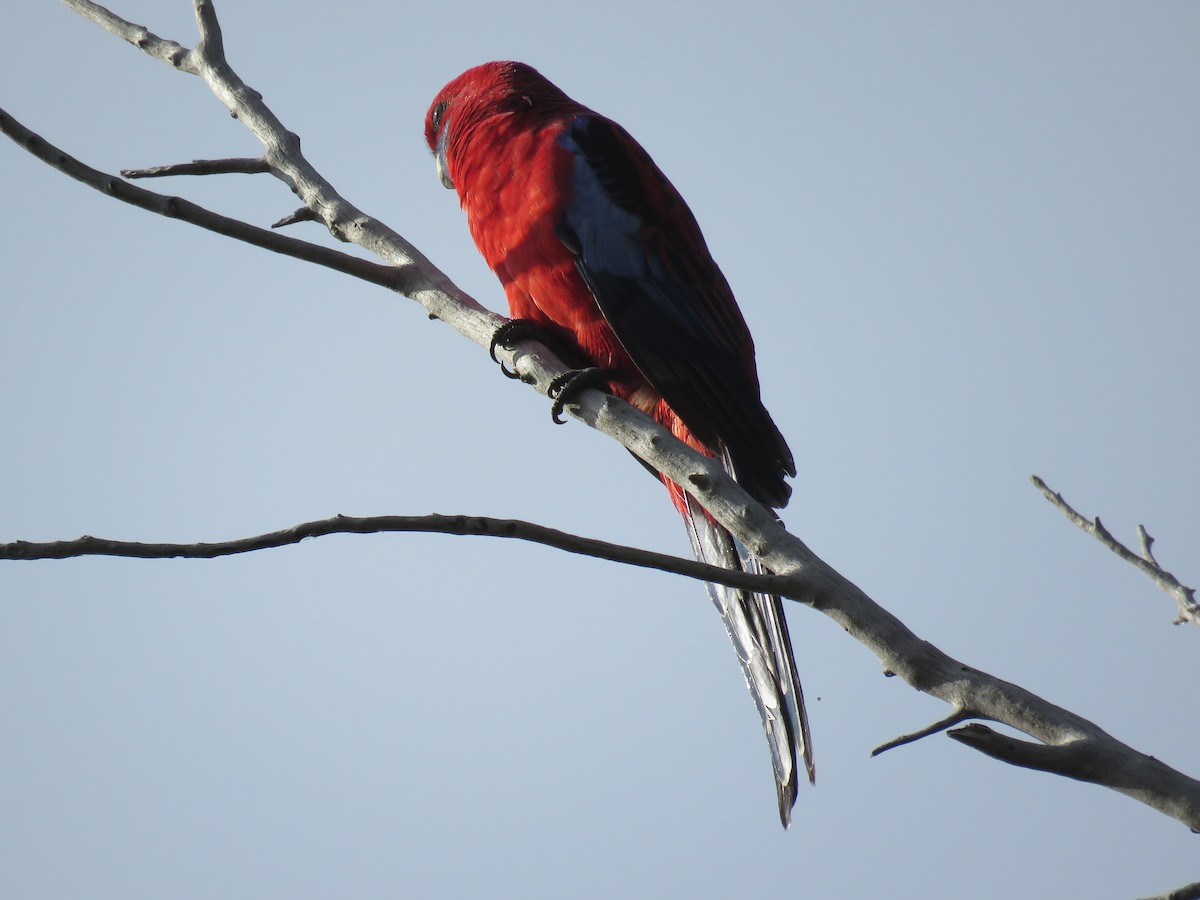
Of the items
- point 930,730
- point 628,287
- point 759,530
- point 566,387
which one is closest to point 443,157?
point 628,287

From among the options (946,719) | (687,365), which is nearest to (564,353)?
(687,365)

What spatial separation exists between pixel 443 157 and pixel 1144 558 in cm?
302

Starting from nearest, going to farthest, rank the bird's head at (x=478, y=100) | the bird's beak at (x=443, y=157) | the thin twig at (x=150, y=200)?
the thin twig at (x=150, y=200) < the bird's head at (x=478, y=100) < the bird's beak at (x=443, y=157)

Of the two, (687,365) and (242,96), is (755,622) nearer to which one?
(687,365)

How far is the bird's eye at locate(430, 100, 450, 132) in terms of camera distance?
14.5 feet

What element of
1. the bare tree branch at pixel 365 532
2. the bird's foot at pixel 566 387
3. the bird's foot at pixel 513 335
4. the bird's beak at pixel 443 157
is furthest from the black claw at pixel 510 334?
the bare tree branch at pixel 365 532

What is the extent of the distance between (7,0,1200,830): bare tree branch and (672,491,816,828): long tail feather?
54 centimetres

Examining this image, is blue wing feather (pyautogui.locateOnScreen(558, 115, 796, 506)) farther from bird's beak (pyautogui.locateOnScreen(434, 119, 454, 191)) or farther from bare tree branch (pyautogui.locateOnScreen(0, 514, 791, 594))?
bare tree branch (pyautogui.locateOnScreen(0, 514, 791, 594))

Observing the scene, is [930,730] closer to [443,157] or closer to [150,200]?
[150,200]

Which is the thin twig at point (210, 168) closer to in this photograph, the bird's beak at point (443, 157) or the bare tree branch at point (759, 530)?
the bare tree branch at point (759, 530)

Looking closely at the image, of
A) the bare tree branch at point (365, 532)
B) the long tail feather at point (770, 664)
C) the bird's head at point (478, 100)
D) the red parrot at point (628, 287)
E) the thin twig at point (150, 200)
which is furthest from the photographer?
the bird's head at point (478, 100)

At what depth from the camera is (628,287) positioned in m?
3.54

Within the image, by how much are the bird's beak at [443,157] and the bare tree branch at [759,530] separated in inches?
42.5

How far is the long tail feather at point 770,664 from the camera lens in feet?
8.95
